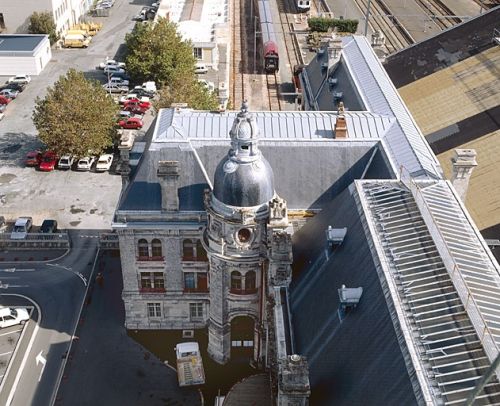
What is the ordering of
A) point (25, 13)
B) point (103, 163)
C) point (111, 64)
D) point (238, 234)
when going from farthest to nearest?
1. point (25, 13)
2. point (111, 64)
3. point (103, 163)
4. point (238, 234)

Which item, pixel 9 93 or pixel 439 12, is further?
pixel 439 12

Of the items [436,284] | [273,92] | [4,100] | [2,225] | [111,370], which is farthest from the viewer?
[273,92]

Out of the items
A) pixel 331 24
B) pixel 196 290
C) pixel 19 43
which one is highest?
pixel 196 290

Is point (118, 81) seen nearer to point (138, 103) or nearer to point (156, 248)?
point (138, 103)

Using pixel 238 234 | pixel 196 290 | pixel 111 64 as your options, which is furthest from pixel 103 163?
pixel 238 234

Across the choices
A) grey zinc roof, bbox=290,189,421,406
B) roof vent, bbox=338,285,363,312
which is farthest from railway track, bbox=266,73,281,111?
roof vent, bbox=338,285,363,312

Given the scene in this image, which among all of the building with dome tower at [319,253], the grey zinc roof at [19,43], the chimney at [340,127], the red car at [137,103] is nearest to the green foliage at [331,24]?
the red car at [137,103]

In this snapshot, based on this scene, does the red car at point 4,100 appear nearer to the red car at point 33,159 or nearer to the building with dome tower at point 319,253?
the red car at point 33,159
